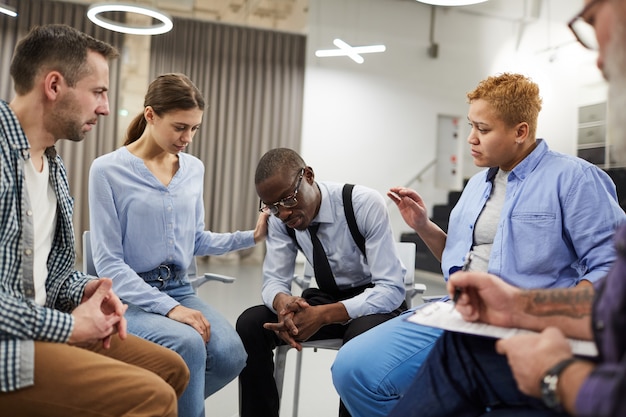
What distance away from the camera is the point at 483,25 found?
952cm

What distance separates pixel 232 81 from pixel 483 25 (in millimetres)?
4331

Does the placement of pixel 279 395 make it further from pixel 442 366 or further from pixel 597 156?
pixel 597 156

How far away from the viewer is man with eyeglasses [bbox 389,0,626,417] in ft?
2.83

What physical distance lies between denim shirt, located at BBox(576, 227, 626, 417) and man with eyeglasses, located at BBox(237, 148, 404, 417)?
3.86 ft

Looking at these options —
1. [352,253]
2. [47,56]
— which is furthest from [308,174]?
[47,56]

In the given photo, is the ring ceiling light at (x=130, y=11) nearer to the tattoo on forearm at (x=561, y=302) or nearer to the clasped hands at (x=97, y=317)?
the clasped hands at (x=97, y=317)

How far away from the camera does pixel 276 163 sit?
2139mm

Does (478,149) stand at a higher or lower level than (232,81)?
lower

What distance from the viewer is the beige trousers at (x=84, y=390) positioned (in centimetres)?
124

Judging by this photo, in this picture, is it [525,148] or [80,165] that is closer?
[525,148]

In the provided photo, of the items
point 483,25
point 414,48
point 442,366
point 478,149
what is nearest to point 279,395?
point 442,366

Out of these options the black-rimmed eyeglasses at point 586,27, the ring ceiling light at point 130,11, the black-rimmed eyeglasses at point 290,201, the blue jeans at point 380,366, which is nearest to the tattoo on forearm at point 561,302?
the black-rimmed eyeglasses at point 586,27

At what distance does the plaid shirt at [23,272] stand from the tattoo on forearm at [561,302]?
103cm

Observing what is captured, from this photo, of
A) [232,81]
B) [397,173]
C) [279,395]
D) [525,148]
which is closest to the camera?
[525,148]
